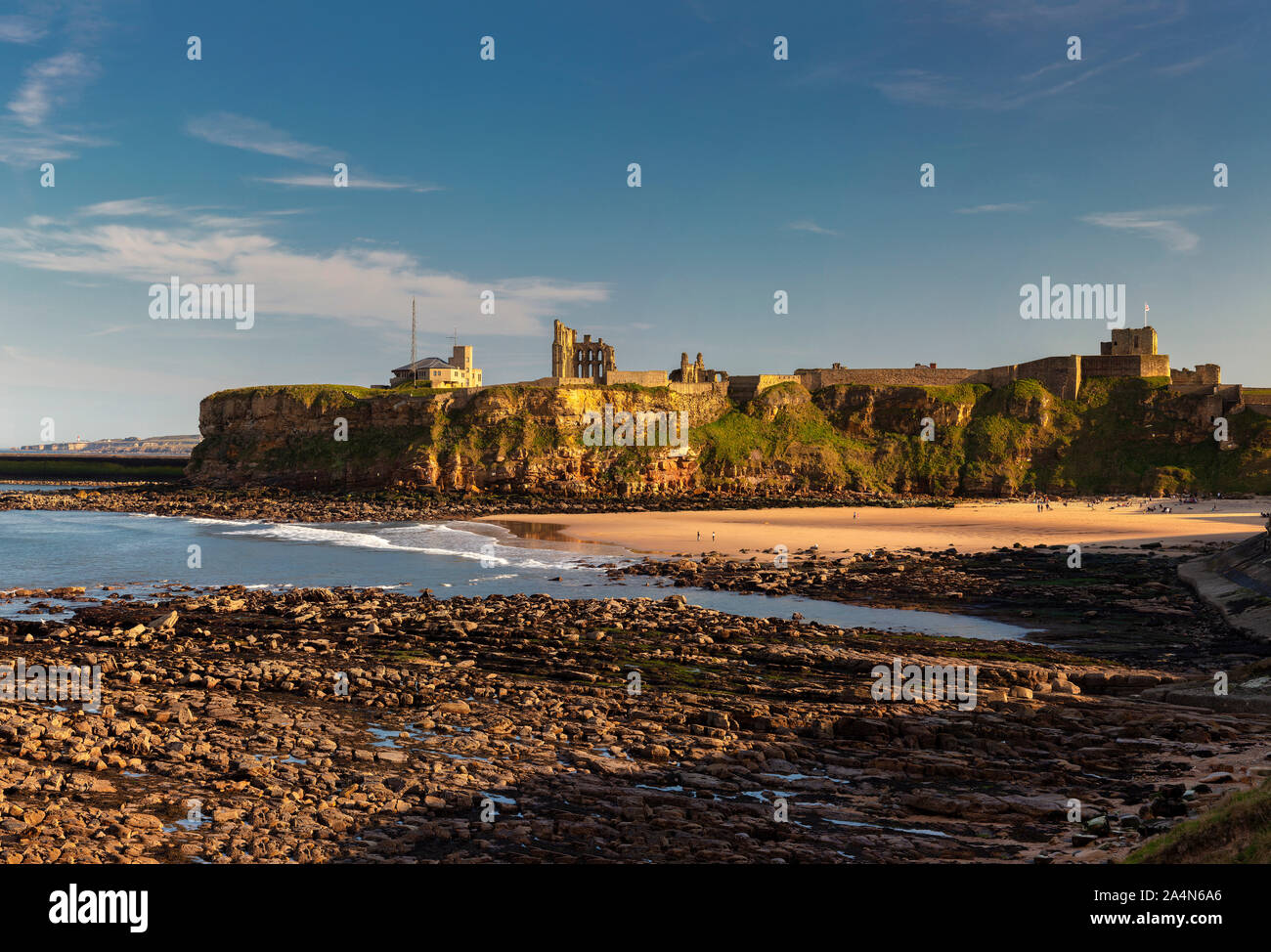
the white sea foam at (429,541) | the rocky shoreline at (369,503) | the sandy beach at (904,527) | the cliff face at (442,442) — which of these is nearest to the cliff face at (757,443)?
the cliff face at (442,442)

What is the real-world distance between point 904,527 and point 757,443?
1438 inches

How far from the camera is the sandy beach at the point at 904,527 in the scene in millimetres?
47344

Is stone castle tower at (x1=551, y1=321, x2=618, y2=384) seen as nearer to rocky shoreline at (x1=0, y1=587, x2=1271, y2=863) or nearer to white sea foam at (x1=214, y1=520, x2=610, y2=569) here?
white sea foam at (x1=214, y1=520, x2=610, y2=569)

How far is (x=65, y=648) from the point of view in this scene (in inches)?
839

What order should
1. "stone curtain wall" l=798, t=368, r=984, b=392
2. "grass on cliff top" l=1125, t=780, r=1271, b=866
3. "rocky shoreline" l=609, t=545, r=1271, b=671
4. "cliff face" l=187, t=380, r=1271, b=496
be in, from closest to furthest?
"grass on cliff top" l=1125, t=780, r=1271, b=866 → "rocky shoreline" l=609, t=545, r=1271, b=671 → "cliff face" l=187, t=380, r=1271, b=496 → "stone curtain wall" l=798, t=368, r=984, b=392

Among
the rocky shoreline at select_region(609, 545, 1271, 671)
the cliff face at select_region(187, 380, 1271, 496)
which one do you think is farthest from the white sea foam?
the cliff face at select_region(187, 380, 1271, 496)

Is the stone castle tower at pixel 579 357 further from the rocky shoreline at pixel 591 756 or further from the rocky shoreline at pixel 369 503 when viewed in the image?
the rocky shoreline at pixel 591 756

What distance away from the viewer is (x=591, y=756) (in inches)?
521

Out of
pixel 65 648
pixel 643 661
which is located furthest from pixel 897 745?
pixel 65 648

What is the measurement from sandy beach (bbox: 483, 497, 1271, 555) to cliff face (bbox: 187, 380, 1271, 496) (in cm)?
1317

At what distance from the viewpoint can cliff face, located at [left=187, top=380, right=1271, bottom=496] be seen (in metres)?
82.6

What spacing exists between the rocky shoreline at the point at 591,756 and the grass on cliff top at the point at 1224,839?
100 cm

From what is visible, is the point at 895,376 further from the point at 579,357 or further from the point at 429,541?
the point at 429,541

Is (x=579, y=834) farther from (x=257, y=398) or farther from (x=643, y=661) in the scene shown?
(x=257, y=398)
